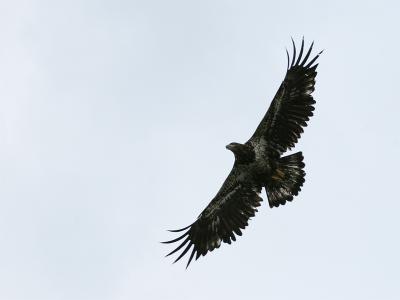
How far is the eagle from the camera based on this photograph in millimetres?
19125

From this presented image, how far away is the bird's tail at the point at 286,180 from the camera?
63.7 ft

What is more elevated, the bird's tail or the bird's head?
the bird's head

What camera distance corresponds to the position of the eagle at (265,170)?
19125 mm

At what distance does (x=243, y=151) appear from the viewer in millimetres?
A: 19328

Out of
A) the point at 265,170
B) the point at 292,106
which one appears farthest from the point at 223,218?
the point at 292,106

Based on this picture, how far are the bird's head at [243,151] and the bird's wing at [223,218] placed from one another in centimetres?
A: 75

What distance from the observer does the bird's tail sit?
1941 centimetres

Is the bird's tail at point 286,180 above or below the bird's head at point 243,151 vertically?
below

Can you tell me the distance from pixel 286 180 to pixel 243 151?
3.89 feet

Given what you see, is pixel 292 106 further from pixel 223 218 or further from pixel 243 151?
pixel 223 218

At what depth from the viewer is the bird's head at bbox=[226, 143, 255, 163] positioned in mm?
19328

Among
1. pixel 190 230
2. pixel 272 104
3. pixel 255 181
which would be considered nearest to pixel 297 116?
pixel 272 104

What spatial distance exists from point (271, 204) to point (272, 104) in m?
2.30

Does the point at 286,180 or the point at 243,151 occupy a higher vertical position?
the point at 243,151
